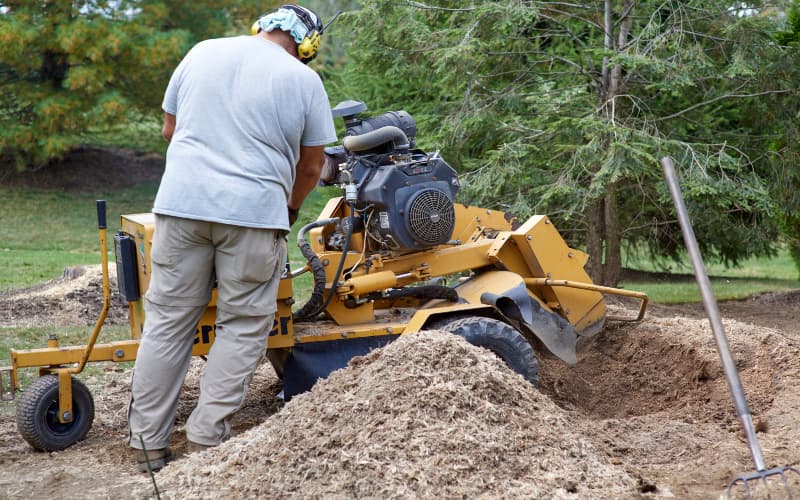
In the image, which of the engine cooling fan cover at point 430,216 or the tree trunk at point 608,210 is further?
the tree trunk at point 608,210


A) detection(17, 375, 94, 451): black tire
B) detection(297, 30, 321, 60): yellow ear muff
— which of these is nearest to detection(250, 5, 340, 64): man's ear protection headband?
detection(297, 30, 321, 60): yellow ear muff

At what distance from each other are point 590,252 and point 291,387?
492 centimetres

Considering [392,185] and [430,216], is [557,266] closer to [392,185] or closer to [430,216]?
[430,216]

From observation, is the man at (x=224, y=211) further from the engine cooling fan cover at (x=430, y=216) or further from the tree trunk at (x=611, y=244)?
the tree trunk at (x=611, y=244)

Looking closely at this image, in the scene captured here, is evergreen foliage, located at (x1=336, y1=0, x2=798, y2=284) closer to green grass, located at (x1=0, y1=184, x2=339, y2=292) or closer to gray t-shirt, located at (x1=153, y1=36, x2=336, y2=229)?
green grass, located at (x1=0, y1=184, x2=339, y2=292)

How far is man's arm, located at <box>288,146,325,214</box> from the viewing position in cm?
448

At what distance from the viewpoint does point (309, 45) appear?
4.53 meters

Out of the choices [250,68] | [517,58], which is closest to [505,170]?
[517,58]

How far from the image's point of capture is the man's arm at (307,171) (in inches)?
177

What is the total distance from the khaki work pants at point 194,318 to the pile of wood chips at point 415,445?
0.33 m

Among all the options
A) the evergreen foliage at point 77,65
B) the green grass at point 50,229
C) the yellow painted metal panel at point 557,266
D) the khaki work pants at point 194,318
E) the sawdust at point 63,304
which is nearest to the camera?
the khaki work pants at point 194,318

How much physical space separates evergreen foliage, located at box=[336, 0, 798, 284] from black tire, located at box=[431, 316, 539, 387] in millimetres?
2723

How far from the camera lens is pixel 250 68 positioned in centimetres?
425

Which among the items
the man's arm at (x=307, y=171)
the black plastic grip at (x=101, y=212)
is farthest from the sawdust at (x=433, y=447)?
the black plastic grip at (x=101, y=212)
